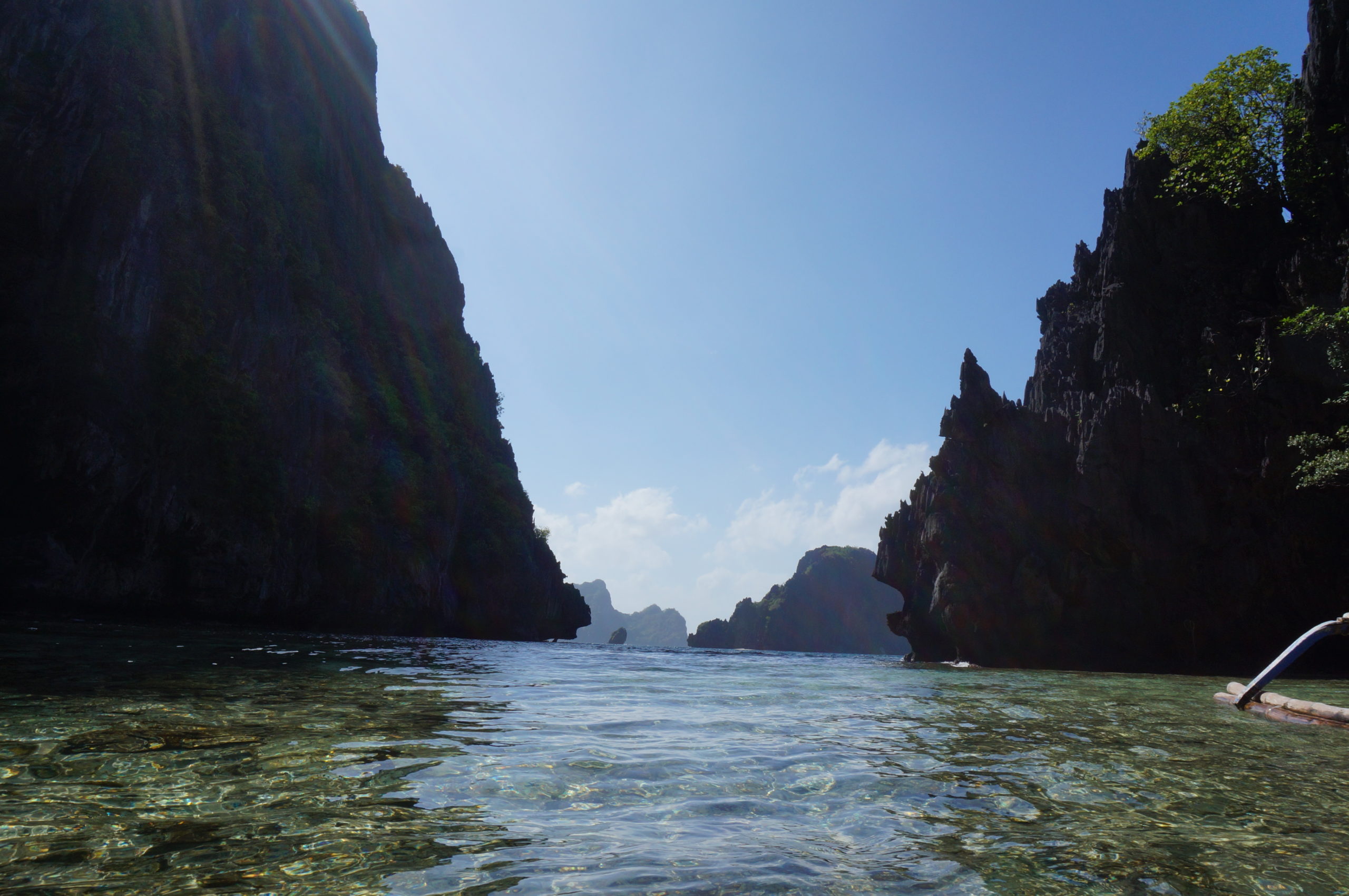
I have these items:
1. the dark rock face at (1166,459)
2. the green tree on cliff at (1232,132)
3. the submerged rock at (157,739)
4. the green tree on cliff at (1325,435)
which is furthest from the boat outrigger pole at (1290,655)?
the green tree on cliff at (1232,132)

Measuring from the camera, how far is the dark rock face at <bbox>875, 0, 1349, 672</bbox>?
33938 millimetres

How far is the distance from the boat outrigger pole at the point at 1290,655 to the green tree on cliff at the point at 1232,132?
35.0 m

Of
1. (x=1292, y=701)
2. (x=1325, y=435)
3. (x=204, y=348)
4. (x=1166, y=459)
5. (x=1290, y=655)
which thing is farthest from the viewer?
(x=1166, y=459)

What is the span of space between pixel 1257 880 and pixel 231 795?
6187 millimetres

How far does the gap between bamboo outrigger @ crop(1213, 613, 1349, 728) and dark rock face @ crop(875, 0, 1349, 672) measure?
24.9 meters

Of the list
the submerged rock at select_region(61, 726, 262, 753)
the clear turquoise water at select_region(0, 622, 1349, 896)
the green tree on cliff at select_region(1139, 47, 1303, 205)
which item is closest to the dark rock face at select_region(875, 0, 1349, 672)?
the green tree on cliff at select_region(1139, 47, 1303, 205)

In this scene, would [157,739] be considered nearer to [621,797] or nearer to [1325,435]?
[621,797]

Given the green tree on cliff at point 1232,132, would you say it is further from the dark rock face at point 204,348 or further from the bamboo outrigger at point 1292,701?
the dark rock face at point 204,348

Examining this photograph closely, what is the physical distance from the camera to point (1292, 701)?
484 inches

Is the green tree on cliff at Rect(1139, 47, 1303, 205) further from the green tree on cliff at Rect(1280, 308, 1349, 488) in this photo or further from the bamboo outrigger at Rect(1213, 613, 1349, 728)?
the bamboo outrigger at Rect(1213, 613, 1349, 728)

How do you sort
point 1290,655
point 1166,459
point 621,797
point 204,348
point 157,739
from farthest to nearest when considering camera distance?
point 1166,459 < point 204,348 < point 1290,655 < point 157,739 < point 621,797

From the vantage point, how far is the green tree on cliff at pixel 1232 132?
3828 centimetres

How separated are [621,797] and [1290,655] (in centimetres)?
1339

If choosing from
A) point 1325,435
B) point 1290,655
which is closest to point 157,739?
point 1290,655
